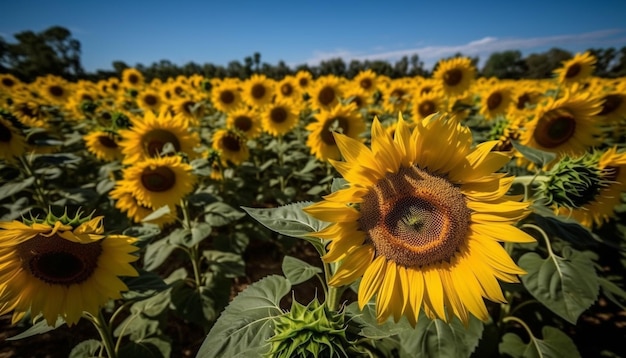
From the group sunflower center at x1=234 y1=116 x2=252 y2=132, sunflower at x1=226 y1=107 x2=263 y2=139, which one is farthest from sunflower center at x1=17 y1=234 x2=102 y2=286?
sunflower center at x1=234 y1=116 x2=252 y2=132

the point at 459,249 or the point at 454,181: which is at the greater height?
the point at 454,181

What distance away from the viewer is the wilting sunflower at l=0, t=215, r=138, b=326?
1.51 metres

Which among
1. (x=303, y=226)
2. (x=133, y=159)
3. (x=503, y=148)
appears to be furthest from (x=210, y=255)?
(x=503, y=148)

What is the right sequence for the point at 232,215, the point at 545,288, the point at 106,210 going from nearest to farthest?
the point at 545,288, the point at 232,215, the point at 106,210

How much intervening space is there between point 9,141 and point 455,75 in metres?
7.18

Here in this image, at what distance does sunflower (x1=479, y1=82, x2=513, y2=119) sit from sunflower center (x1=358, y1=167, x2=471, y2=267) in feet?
17.4

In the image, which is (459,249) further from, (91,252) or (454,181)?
(91,252)

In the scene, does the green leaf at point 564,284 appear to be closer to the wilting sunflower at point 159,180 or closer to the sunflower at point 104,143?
the wilting sunflower at point 159,180

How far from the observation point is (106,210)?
3.63m

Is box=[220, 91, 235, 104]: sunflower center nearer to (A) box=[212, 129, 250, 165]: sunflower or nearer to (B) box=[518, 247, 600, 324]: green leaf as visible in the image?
(A) box=[212, 129, 250, 165]: sunflower

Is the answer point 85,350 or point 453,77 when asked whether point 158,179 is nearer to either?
point 85,350

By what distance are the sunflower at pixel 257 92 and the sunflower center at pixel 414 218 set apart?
614 cm

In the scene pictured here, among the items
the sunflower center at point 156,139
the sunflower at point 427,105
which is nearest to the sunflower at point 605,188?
the sunflower at point 427,105

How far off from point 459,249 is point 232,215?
2312 millimetres
